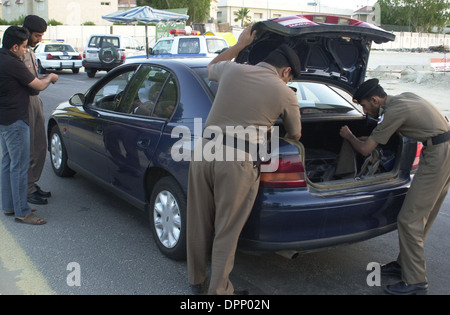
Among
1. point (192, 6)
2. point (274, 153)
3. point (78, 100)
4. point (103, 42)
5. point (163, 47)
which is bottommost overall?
point (274, 153)

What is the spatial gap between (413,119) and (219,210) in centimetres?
155

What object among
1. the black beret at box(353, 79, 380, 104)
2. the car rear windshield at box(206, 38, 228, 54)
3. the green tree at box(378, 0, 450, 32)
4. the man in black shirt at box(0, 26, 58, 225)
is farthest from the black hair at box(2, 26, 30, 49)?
the green tree at box(378, 0, 450, 32)

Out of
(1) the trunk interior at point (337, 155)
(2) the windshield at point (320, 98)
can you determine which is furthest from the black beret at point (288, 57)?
(2) the windshield at point (320, 98)

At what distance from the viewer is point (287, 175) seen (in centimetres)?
320

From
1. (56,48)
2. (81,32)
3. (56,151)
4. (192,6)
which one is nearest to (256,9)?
(192,6)

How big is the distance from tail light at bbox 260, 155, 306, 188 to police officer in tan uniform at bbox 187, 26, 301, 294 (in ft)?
0.44

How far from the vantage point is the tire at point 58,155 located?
600 centimetres

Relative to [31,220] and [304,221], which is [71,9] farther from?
[304,221]

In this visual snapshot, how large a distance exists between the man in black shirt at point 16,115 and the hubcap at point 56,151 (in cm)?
132

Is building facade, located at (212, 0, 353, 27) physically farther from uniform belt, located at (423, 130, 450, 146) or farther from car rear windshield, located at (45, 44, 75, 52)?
uniform belt, located at (423, 130, 450, 146)

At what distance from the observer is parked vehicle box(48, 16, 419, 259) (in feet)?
10.6

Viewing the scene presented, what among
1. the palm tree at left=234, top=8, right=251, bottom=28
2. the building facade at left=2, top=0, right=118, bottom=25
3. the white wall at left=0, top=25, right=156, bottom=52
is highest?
the palm tree at left=234, top=8, right=251, bottom=28

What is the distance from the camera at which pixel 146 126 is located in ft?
13.5

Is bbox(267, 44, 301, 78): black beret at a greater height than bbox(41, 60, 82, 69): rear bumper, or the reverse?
bbox(267, 44, 301, 78): black beret
